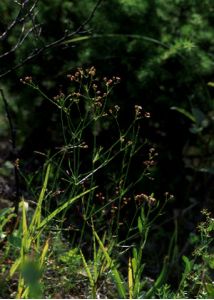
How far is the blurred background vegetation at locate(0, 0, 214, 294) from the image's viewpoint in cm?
377

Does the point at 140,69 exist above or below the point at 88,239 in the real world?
above

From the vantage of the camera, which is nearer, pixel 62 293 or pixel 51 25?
pixel 62 293

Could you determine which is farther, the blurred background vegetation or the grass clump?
the blurred background vegetation

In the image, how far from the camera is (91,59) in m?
3.80

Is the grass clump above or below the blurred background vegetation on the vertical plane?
below

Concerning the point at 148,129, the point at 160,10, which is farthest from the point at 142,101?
the point at 160,10

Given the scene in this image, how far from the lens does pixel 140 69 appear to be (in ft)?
12.4

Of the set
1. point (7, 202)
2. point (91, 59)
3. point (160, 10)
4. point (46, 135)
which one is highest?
point (160, 10)

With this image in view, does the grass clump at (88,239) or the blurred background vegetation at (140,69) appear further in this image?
the blurred background vegetation at (140,69)

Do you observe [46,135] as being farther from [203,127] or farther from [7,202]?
[203,127]

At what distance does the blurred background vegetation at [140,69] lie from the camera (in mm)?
3770

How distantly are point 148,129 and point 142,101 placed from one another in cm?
22

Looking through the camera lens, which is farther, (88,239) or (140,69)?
(140,69)

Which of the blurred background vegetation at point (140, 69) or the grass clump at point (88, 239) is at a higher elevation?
the blurred background vegetation at point (140, 69)
